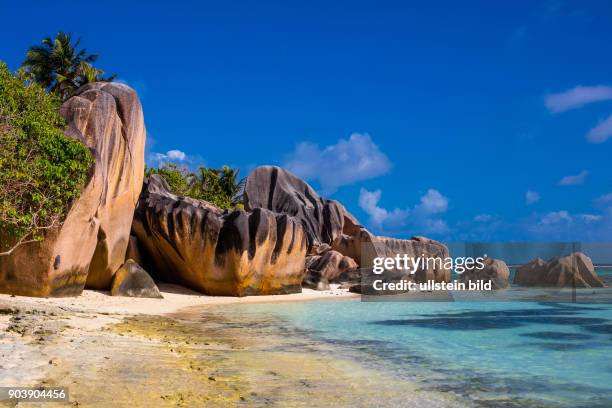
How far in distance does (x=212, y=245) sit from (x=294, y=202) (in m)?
20.4

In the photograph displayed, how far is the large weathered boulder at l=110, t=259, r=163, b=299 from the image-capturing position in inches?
750

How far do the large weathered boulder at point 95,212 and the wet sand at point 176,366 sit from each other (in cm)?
348

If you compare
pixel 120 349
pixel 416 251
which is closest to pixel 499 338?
pixel 120 349

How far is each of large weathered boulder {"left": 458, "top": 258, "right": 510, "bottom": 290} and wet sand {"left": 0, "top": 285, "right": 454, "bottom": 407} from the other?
77.3 ft

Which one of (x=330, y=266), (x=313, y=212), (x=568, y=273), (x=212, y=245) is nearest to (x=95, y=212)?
(x=212, y=245)

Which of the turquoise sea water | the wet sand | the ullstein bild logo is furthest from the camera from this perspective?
the ullstein bild logo

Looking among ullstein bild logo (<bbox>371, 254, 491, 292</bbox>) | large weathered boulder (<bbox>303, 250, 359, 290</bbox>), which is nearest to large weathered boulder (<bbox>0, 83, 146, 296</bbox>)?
large weathered boulder (<bbox>303, 250, 359, 290</bbox>)

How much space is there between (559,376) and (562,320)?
9259 millimetres

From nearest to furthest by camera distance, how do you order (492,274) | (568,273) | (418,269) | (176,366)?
(176,366)
(568,273)
(492,274)
(418,269)

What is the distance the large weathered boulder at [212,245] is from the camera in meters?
21.5

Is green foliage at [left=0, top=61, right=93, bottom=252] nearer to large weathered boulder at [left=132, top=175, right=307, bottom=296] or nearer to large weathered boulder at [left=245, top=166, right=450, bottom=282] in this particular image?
large weathered boulder at [left=132, top=175, right=307, bottom=296]

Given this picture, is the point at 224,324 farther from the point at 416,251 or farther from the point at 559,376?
the point at 416,251

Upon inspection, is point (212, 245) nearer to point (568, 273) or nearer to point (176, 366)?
point (176, 366)

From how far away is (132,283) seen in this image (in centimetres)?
1930
